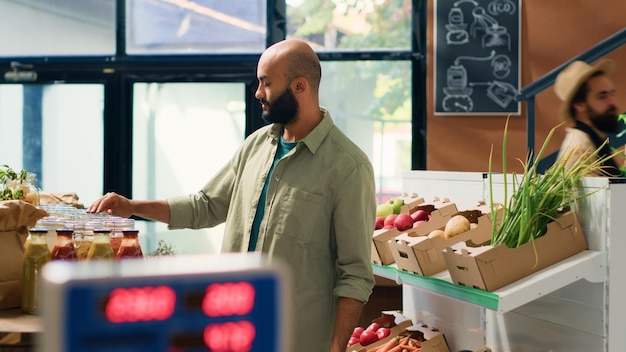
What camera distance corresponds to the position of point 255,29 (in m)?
6.51

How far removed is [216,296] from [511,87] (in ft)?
19.3

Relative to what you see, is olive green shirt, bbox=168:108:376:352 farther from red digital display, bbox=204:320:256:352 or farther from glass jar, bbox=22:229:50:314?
red digital display, bbox=204:320:256:352

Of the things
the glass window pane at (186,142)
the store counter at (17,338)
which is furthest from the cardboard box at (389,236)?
the glass window pane at (186,142)

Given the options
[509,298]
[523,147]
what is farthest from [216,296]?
[523,147]

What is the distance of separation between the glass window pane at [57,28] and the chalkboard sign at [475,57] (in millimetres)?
2492

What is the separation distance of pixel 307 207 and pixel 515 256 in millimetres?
667

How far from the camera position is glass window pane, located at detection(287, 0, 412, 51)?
6418 millimetres

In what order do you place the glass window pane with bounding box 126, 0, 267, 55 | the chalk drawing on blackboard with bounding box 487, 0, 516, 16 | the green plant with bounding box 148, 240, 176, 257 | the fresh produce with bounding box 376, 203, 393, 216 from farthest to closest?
the glass window pane with bounding box 126, 0, 267, 55 < the chalk drawing on blackboard with bounding box 487, 0, 516, 16 < the green plant with bounding box 148, 240, 176, 257 < the fresh produce with bounding box 376, 203, 393, 216

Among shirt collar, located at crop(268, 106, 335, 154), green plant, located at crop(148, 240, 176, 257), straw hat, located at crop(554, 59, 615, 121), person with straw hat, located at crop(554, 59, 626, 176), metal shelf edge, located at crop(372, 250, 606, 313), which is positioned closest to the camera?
metal shelf edge, located at crop(372, 250, 606, 313)

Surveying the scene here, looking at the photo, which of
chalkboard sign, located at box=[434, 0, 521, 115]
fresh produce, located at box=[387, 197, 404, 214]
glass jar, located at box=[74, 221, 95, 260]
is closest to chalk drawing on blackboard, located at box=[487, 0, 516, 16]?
chalkboard sign, located at box=[434, 0, 521, 115]

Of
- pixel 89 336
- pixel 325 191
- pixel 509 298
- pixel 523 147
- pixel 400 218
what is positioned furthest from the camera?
pixel 523 147

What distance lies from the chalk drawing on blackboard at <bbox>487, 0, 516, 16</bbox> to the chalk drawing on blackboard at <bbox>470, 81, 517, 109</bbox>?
499mm

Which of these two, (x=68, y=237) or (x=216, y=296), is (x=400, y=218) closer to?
(x=68, y=237)

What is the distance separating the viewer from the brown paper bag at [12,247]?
200cm
